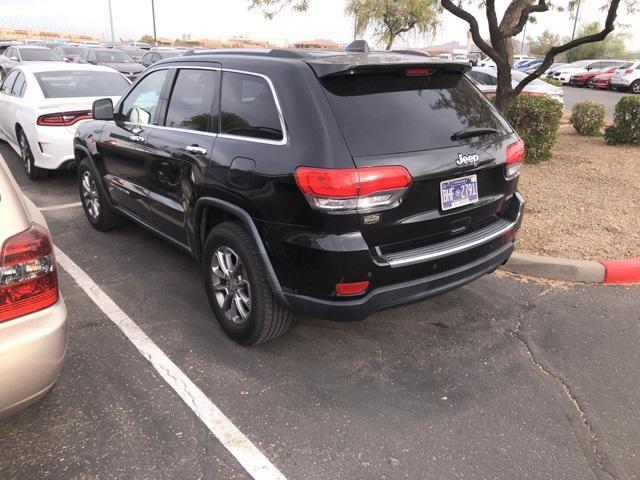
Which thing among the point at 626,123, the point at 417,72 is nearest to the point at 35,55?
the point at 626,123

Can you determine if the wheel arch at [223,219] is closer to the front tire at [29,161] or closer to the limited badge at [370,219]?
the limited badge at [370,219]

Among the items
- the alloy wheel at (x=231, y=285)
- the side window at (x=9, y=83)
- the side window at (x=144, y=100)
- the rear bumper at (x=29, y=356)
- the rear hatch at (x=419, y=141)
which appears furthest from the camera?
the side window at (x=9, y=83)

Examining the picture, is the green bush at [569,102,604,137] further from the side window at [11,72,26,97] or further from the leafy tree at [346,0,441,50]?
the leafy tree at [346,0,441,50]

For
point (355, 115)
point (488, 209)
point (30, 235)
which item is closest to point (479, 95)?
point (488, 209)

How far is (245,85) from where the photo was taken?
322 centimetres

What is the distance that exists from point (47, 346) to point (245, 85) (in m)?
1.87

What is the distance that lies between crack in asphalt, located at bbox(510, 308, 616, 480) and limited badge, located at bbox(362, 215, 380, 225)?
1479 mm

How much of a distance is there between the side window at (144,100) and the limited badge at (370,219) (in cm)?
231

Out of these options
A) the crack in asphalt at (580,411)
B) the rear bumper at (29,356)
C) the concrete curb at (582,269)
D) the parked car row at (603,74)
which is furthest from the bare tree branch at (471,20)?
the parked car row at (603,74)

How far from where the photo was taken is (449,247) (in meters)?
3.01

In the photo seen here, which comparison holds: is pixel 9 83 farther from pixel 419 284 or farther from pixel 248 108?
pixel 419 284

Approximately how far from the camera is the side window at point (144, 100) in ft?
13.8

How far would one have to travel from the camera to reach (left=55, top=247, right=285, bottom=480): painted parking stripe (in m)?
2.44

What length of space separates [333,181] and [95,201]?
3.70 meters
